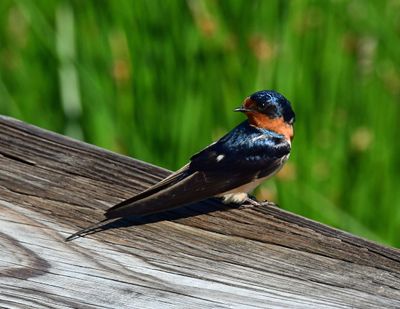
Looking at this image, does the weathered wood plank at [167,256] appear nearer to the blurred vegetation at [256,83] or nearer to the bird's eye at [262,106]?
the bird's eye at [262,106]

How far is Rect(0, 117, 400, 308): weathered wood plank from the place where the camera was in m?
1.28

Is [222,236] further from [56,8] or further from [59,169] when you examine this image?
[56,8]

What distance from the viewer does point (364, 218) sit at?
261cm

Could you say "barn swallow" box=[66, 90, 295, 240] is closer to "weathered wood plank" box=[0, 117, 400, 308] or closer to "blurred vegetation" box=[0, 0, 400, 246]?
"weathered wood plank" box=[0, 117, 400, 308]

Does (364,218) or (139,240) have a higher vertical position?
(364,218)

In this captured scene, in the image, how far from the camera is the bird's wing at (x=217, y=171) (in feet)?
4.41

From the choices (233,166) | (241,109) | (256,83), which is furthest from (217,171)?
(256,83)

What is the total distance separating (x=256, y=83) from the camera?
2578 mm

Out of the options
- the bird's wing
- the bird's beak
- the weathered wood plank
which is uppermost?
the bird's beak

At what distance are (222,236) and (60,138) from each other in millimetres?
311

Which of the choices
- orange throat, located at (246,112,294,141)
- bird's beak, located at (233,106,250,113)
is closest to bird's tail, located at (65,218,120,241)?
bird's beak, located at (233,106,250,113)

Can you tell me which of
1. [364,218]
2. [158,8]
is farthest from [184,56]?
[364,218]

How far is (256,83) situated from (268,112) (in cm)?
63

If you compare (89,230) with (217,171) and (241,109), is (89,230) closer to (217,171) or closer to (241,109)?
(217,171)
